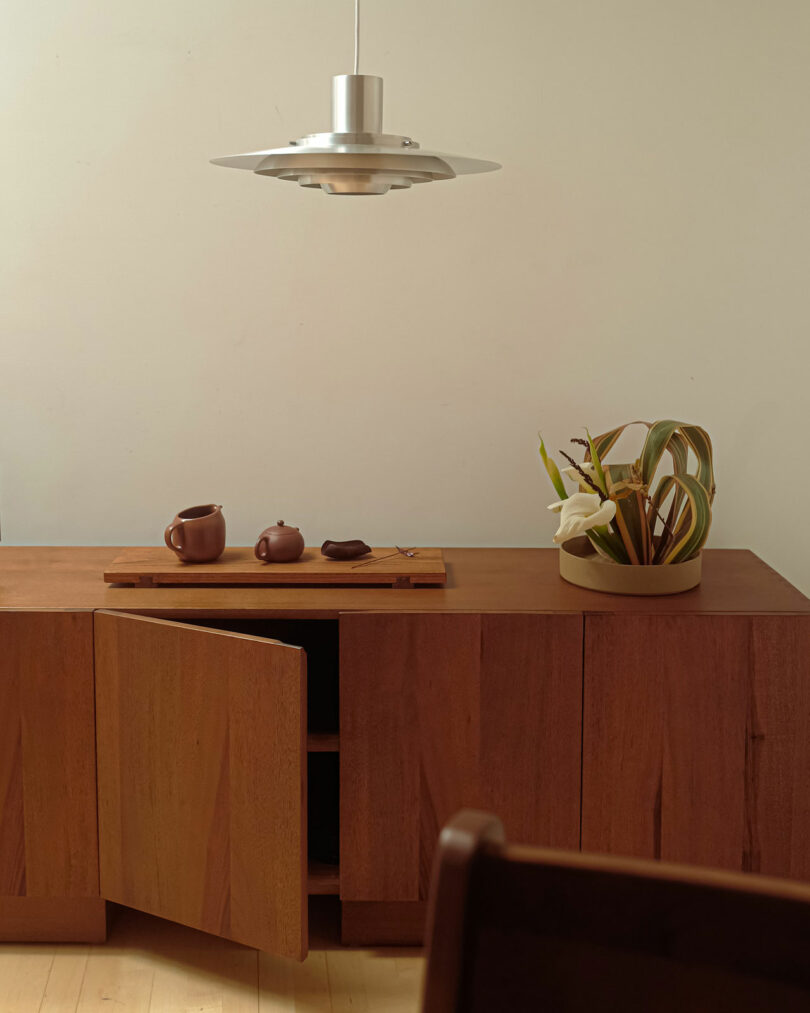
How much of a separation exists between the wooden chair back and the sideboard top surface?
4.08 ft

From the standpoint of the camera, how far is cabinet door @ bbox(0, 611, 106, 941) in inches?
78.3

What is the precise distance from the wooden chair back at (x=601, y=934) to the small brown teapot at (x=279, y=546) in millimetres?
1472

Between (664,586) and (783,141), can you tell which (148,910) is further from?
(783,141)

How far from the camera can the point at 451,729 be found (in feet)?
6.55

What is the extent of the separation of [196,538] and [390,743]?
530mm

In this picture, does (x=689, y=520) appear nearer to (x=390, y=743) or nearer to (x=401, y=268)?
(x=390, y=743)

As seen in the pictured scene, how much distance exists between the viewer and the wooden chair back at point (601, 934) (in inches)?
27.0

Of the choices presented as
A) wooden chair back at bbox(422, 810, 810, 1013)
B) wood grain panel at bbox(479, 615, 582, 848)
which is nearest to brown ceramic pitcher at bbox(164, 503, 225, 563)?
wood grain panel at bbox(479, 615, 582, 848)

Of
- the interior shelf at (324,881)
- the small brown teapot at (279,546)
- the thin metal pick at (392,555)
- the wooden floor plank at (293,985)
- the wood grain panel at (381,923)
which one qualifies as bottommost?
the wooden floor plank at (293,985)

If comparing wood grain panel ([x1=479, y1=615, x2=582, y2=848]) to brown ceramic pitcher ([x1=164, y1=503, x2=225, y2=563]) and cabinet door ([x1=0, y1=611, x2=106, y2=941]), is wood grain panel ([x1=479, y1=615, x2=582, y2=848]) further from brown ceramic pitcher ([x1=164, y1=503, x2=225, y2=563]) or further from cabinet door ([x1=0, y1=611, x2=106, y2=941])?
cabinet door ([x1=0, y1=611, x2=106, y2=941])

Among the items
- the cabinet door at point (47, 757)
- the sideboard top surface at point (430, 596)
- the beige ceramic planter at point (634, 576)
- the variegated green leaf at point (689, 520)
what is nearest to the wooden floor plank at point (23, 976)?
the cabinet door at point (47, 757)

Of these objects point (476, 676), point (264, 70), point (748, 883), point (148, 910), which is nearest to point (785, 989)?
point (748, 883)

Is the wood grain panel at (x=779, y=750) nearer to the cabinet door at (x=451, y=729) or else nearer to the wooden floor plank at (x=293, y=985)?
the cabinet door at (x=451, y=729)

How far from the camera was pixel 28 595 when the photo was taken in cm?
207
